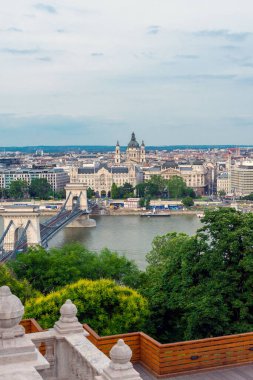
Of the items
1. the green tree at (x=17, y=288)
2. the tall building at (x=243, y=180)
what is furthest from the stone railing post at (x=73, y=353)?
the tall building at (x=243, y=180)

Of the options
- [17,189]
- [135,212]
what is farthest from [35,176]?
[135,212]

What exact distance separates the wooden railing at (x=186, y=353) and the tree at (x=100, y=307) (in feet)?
6.06

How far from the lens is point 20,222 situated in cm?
2261

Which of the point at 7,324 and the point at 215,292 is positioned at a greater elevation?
the point at 7,324

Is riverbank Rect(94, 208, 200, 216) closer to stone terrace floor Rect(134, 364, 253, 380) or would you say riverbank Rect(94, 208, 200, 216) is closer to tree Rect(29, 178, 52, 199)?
tree Rect(29, 178, 52, 199)

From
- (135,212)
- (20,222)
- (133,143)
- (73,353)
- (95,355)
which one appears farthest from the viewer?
(133,143)

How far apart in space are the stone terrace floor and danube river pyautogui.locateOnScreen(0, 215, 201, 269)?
13596mm

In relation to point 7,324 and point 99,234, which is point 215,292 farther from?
point 99,234

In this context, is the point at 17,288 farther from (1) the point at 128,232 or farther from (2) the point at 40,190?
(2) the point at 40,190

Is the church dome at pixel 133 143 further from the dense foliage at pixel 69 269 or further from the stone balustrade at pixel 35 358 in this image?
the stone balustrade at pixel 35 358

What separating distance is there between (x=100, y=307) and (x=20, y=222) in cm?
1672

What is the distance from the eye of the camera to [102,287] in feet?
20.6

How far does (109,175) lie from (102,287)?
4632 centimetres

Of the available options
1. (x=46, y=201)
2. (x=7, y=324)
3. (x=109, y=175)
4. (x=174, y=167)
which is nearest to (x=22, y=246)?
(x=7, y=324)
